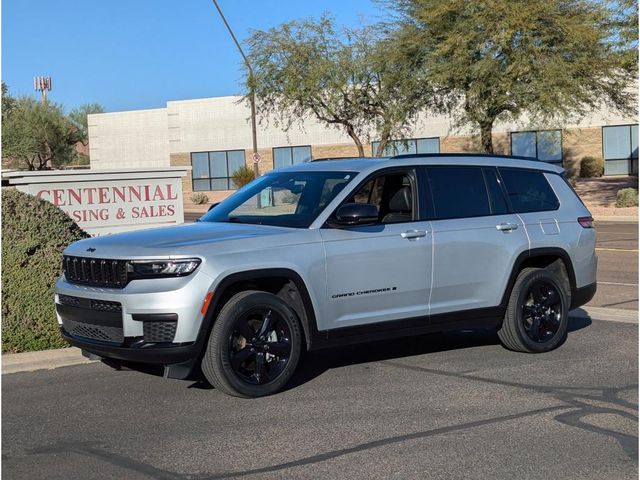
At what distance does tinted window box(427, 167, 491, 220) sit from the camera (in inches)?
336

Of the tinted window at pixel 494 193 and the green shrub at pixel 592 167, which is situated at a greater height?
the green shrub at pixel 592 167

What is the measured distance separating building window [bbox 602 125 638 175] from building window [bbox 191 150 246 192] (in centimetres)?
2242

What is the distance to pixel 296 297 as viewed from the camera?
298 inches

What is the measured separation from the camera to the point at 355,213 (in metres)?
7.66

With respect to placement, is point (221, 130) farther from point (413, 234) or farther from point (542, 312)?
point (413, 234)

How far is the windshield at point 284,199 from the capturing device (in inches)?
313

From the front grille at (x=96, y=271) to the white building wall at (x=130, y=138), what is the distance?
5707 cm

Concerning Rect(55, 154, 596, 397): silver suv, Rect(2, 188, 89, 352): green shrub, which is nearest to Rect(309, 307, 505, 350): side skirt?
Rect(55, 154, 596, 397): silver suv

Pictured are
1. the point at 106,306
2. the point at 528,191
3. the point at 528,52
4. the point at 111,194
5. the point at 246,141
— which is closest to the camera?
the point at 106,306

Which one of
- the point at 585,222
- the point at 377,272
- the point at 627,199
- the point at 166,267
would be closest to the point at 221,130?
the point at 627,199

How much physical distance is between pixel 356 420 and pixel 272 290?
1.47m

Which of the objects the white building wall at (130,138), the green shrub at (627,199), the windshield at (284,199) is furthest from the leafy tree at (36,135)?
the windshield at (284,199)

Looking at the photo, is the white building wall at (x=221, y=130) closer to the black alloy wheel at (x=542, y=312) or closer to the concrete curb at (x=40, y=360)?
the black alloy wheel at (x=542, y=312)

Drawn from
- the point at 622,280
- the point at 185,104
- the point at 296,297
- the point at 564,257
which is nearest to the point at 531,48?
the point at 622,280
